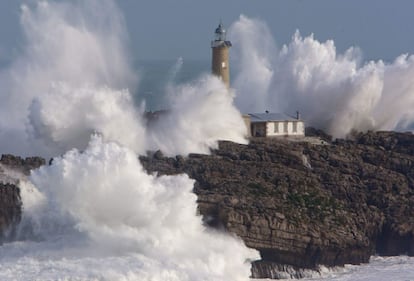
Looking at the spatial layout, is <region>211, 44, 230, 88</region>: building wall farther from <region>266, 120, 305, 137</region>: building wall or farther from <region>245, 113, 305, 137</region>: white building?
<region>266, 120, 305, 137</region>: building wall

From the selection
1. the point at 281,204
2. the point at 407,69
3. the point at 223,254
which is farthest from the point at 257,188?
the point at 407,69

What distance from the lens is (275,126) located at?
149ft

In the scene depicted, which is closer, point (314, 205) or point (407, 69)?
point (314, 205)

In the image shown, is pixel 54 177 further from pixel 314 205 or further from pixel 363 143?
pixel 363 143

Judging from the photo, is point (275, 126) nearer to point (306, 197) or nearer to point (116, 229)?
point (306, 197)

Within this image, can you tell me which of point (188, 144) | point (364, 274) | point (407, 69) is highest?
point (407, 69)

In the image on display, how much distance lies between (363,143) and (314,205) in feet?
21.8

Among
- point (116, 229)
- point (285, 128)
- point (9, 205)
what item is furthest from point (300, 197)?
point (9, 205)

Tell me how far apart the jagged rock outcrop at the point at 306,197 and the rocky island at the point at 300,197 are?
3cm

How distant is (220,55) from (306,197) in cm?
983

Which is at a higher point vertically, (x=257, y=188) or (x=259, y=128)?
(x=259, y=128)

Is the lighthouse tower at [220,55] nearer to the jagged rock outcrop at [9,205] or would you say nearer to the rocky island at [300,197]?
the rocky island at [300,197]

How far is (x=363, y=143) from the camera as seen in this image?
45.4 meters

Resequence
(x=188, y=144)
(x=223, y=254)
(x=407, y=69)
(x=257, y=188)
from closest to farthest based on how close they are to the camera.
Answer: (x=223, y=254) < (x=257, y=188) < (x=188, y=144) < (x=407, y=69)
